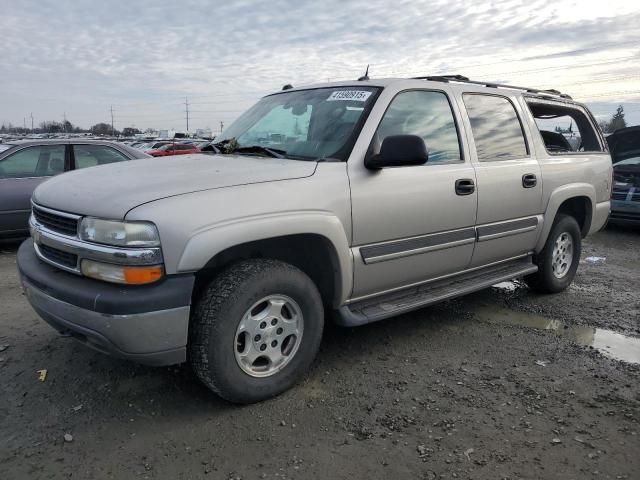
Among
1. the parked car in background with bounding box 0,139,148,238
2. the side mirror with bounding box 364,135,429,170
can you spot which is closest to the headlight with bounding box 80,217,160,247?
the side mirror with bounding box 364,135,429,170

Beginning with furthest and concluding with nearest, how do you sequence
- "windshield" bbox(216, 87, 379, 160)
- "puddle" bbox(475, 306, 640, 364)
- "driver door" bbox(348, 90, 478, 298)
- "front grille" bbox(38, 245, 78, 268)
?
"puddle" bbox(475, 306, 640, 364)
"windshield" bbox(216, 87, 379, 160)
"driver door" bbox(348, 90, 478, 298)
"front grille" bbox(38, 245, 78, 268)

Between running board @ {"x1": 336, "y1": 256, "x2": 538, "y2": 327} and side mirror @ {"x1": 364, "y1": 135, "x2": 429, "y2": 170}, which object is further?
running board @ {"x1": 336, "y1": 256, "x2": 538, "y2": 327}

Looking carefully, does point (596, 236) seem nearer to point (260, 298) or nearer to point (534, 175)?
point (534, 175)

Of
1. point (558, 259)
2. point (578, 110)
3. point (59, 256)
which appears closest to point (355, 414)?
point (59, 256)

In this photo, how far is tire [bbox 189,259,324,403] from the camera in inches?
107

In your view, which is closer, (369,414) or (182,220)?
(182,220)

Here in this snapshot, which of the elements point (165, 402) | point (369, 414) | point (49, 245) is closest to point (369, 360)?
point (369, 414)

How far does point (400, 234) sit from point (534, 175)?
5.83 feet

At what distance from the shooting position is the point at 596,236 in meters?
8.88

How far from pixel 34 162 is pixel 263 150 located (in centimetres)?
503

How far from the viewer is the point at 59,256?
287 centimetres

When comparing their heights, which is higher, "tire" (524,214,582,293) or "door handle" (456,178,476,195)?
"door handle" (456,178,476,195)

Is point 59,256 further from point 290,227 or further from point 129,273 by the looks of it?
point 290,227

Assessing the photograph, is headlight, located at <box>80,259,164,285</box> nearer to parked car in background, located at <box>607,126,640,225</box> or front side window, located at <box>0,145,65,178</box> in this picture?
front side window, located at <box>0,145,65,178</box>
